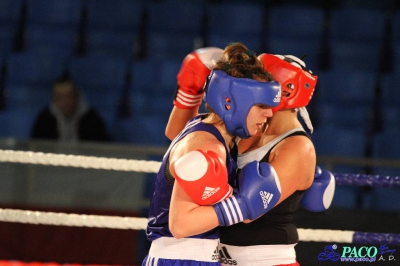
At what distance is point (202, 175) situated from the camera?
2082 mm

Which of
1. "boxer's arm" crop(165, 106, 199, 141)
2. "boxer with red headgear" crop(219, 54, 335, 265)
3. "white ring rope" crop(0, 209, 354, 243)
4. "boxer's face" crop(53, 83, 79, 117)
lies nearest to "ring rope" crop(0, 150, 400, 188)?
"white ring rope" crop(0, 209, 354, 243)

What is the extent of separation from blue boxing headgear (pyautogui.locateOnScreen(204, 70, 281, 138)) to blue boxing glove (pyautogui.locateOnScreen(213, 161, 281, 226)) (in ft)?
0.54

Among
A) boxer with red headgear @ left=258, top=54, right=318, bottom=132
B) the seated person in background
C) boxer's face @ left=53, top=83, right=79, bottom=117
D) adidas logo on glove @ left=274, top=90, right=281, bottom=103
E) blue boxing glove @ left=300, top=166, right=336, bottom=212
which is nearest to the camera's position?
adidas logo on glove @ left=274, top=90, right=281, bottom=103

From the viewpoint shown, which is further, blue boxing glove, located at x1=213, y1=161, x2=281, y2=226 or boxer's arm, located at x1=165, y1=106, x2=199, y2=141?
boxer's arm, located at x1=165, y1=106, x2=199, y2=141

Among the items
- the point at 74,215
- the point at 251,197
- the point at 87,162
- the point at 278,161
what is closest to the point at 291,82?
the point at 278,161

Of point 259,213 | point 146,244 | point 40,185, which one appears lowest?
point 146,244

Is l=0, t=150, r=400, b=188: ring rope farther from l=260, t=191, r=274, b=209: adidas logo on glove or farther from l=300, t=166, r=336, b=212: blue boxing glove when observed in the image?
l=260, t=191, r=274, b=209: adidas logo on glove

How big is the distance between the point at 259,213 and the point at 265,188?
0.29ft

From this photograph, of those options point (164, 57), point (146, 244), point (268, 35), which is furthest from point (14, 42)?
point (146, 244)

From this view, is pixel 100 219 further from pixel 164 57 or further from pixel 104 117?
pixel 164 57

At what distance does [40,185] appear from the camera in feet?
13.1

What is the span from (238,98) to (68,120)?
3.08 m

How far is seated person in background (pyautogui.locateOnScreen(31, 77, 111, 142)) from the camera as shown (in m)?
5.00

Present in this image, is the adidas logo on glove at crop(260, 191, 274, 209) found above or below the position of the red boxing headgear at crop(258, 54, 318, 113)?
below
